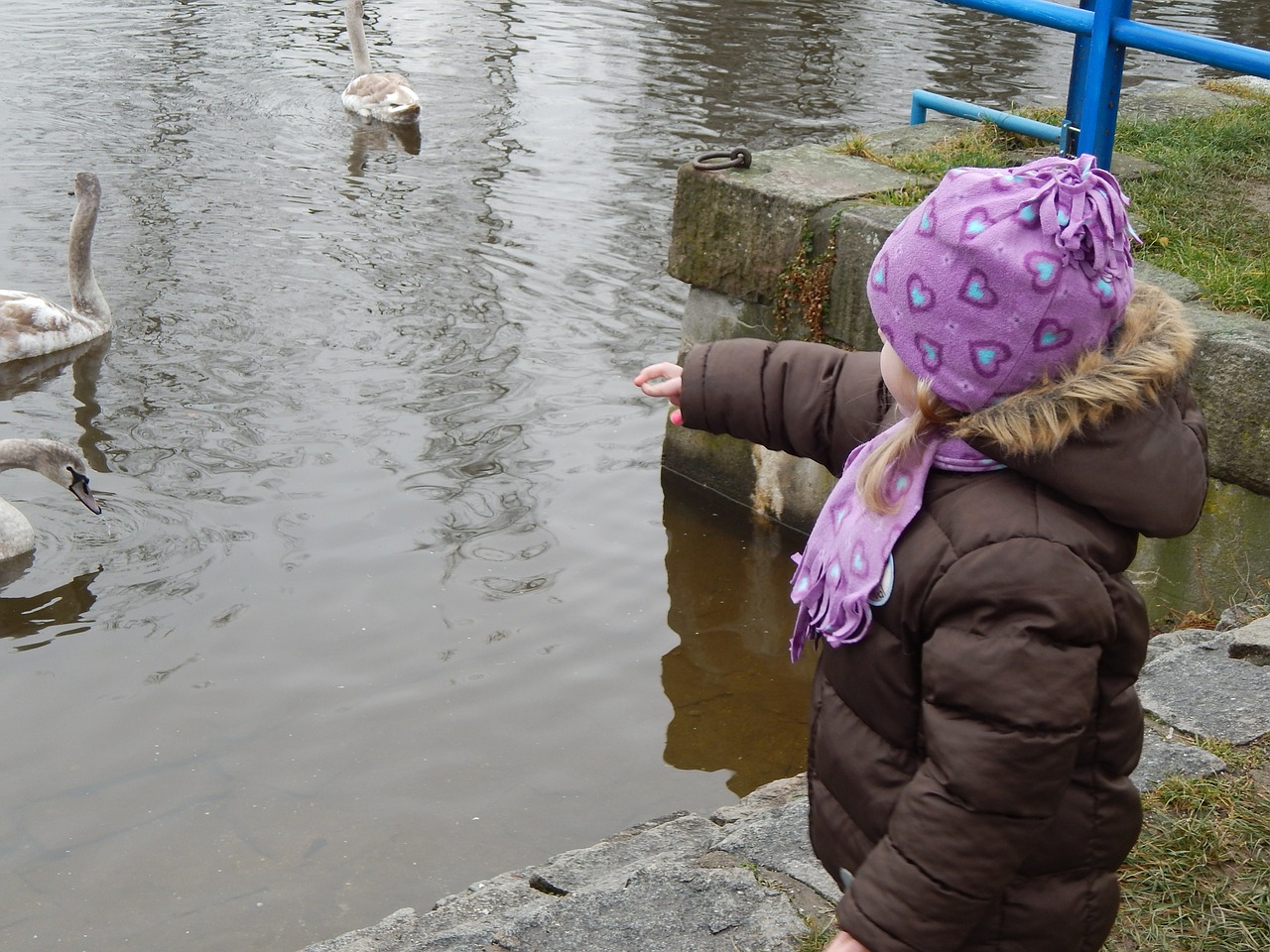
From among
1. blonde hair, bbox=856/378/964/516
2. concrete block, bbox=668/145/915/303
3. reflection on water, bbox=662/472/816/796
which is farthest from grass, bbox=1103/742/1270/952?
concrete block, bbox=668/145/915/303

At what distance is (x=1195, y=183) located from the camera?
546 cm

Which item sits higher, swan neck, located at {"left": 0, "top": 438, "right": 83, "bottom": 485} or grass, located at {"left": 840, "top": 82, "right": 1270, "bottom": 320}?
grass, located at {"left": 840, "top": 82, "right": 1270, "bottom": 320}

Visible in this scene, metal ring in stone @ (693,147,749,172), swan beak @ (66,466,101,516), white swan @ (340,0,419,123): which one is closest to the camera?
metal ring in stone @ (693,147,749,172)

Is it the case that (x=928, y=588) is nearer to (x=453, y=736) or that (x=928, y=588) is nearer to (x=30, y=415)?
(x=453, y=736)

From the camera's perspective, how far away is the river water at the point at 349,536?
4.00 meters

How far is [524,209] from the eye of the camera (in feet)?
29.6

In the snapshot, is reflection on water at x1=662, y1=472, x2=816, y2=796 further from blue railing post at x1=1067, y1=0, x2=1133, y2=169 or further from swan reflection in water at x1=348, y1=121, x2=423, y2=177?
swan reflection in water at x1=348, y1=121, x2=423, y2=177

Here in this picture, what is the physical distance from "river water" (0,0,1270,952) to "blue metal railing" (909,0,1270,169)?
1894 mm

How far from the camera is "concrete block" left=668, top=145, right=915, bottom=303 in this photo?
496 cm

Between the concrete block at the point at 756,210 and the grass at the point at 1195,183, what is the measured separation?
0.76 ft

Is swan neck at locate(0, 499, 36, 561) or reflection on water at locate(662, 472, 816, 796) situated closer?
reflection on water at locate(662, 472, 816, 796)

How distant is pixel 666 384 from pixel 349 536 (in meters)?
3.19

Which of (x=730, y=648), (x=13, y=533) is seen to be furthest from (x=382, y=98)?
(x=730, y=648)

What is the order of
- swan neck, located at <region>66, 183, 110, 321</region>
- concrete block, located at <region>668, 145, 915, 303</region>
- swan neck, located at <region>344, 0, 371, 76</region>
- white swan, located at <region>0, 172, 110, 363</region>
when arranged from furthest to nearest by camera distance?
1. swan neck, located at <region>344, 0, 371, 76</region>
2. swan neck, located at <region>66, 183, 110, 321</region>
3. white swan, located at <region>0, 172, 110, 363</region>
4. concrete block, located at <region>668, 145, 915, 303</region>
